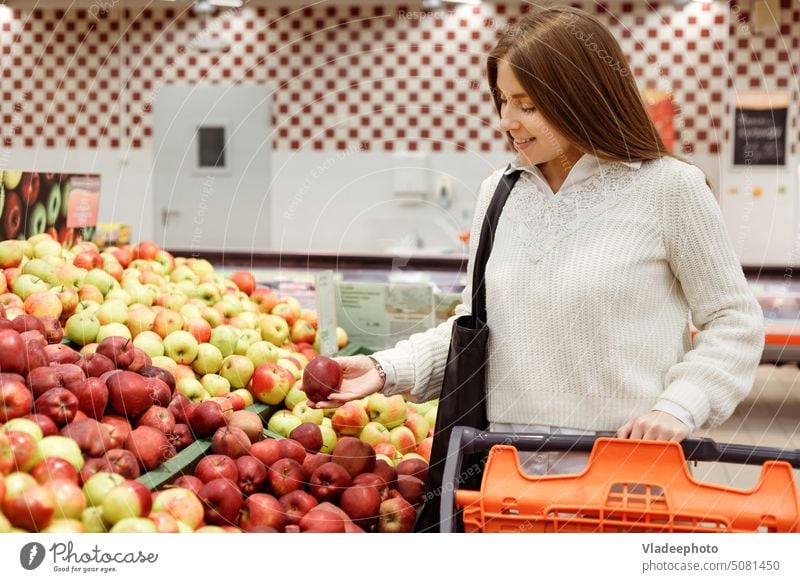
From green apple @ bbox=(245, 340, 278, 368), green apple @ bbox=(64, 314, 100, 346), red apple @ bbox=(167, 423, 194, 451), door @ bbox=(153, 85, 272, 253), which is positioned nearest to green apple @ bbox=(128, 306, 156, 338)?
green apple @ bbox=(64, 314, 100, 346)

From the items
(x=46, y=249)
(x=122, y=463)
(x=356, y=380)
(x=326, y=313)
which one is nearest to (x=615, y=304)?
(x=356, y=380)

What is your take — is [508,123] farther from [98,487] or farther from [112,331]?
[112,331]

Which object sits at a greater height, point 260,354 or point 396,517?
point 260,354

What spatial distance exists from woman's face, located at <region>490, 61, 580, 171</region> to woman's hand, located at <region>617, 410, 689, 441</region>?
0.46 m

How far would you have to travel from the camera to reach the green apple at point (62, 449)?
1197 mm

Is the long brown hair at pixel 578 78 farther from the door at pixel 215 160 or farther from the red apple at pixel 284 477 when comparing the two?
the door at pixel 215 160

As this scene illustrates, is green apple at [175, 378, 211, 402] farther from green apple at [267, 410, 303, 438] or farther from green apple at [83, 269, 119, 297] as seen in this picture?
green apple at [83, 269, 119, 297]

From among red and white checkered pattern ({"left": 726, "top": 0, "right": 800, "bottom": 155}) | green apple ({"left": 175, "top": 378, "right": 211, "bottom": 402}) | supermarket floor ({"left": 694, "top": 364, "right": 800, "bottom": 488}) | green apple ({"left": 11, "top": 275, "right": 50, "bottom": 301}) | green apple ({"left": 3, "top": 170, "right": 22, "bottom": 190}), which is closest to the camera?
green apple ({"left": 175, "top": 378, "right": 211, "bottom": 402})

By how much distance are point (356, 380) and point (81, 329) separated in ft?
2.12

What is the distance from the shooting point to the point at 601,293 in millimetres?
1388

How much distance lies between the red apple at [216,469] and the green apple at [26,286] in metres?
0.67

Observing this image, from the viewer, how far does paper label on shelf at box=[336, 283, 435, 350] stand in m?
2.51

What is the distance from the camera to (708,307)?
1361mm

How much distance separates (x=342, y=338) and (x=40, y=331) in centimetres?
109
